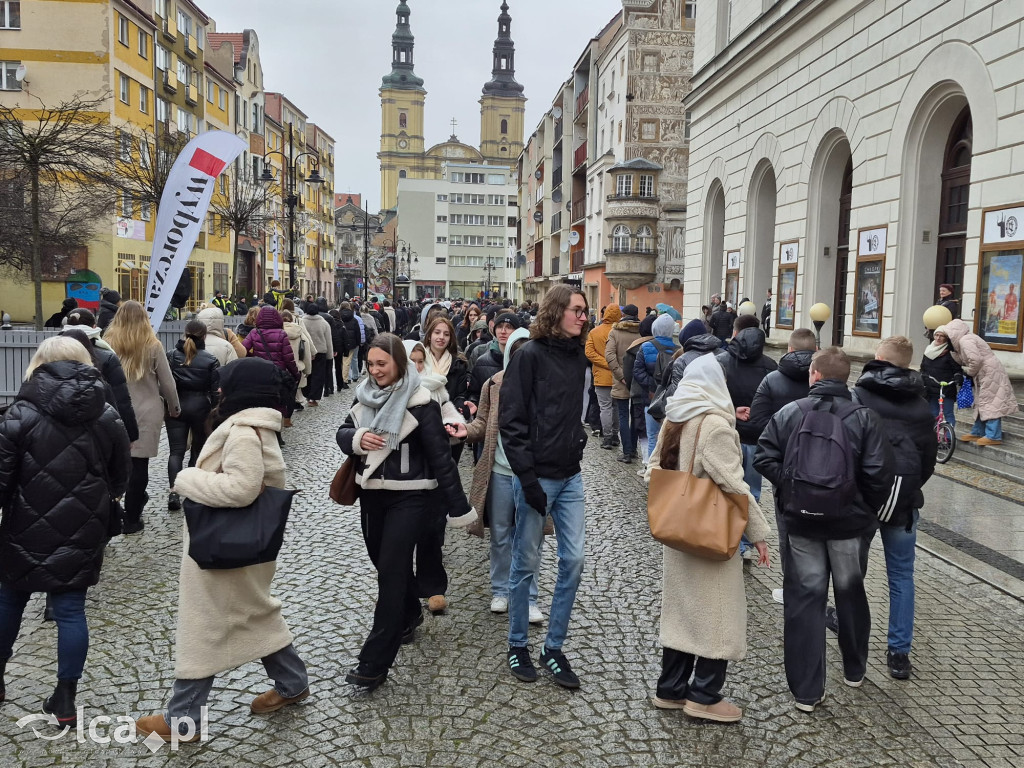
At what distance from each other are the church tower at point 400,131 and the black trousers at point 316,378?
134 metres

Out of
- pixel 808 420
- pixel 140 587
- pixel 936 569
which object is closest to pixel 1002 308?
pixel 936 569

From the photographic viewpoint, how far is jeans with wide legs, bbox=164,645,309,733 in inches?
161

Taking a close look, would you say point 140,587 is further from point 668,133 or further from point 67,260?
point 668,133

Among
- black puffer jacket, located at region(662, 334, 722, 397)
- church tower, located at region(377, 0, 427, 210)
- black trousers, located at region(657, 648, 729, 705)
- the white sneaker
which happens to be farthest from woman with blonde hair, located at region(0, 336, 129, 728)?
church tower, located at region(377, 0, 427, 210)

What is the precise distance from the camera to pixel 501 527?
5.56 metres

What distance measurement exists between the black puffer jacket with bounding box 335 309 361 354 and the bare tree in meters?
5.73

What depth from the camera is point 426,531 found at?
5.50m

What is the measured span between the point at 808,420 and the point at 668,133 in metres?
43.1

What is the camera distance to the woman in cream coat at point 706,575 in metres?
4.33

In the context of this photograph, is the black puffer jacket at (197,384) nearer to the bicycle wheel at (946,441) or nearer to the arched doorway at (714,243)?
the bicycle wheel at (946,441)

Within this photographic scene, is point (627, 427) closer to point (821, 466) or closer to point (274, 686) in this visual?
point (821, 466)

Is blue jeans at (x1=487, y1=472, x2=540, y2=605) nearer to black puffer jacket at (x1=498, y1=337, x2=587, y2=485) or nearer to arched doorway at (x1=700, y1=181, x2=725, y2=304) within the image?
black puffer jacket at (x1=498, y1=337, x2=587, y2=485)

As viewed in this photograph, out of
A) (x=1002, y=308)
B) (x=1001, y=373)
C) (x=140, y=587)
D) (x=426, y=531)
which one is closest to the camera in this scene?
(x=426, y=531)

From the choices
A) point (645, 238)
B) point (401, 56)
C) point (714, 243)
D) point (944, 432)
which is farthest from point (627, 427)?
point (401, 56)
